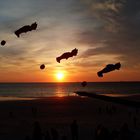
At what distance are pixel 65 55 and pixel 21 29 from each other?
2.85 m

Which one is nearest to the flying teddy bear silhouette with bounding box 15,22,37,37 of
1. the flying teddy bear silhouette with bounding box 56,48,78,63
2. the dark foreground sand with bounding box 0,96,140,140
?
the flying teddy bear silhouette with bounding box 56,48,78,63

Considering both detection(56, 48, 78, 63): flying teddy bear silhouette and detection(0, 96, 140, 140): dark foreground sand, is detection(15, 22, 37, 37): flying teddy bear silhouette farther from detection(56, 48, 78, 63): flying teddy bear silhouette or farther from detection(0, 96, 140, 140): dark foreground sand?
detection(0, 96, 140, 140): dark foreground sand

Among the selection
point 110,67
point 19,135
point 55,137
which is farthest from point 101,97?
point 19,135

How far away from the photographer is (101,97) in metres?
4.49

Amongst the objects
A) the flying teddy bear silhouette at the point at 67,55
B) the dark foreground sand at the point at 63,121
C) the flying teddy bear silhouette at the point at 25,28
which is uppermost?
the flying teddy bear silhouette at the point at 25,28

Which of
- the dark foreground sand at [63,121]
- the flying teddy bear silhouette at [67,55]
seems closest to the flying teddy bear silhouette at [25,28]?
the flying teddy bear silhouette at [67,55]

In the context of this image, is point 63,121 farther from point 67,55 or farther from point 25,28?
point 67,55

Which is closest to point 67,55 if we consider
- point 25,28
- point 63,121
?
point 25,28

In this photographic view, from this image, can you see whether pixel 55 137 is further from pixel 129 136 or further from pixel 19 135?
pixel 19 135

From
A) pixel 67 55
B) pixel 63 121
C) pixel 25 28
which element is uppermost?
pixel 25 28

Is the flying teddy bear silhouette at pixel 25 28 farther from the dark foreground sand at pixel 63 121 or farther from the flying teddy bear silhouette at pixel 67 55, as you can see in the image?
the dark foreground sand at pixel 63 121

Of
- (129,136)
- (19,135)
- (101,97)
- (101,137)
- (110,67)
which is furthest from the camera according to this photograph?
(19,135)

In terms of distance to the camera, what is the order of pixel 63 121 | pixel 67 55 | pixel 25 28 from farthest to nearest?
1. pixel 63 121
2. pixel 25 28
3. pixel 67 55

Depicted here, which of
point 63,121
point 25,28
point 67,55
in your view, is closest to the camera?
point 67,55
